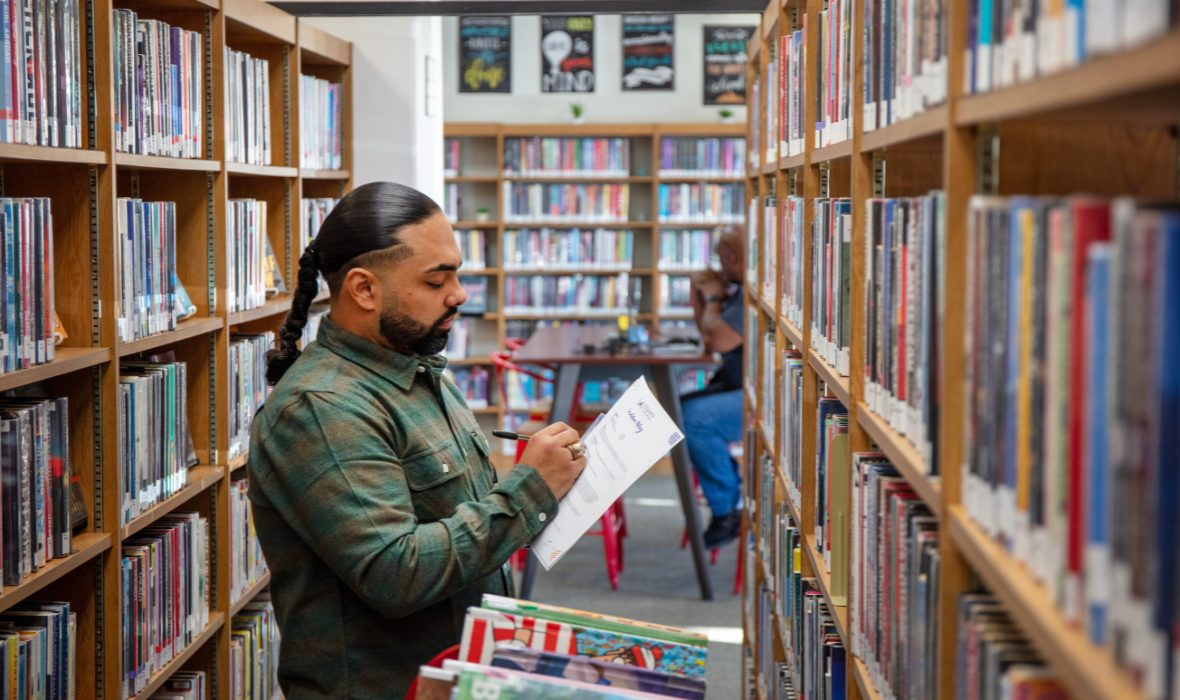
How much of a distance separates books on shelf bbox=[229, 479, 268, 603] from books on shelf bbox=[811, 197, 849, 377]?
1.79m

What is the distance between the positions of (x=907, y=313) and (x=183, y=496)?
200cm

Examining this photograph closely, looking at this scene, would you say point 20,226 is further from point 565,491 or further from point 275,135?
point 275,135

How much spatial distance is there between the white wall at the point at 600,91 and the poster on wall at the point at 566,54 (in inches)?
1.6

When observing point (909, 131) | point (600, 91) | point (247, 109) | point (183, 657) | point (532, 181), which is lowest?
point (183, 657)

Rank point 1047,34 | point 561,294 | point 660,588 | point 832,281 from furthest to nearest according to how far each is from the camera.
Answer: point 561,294 < point 660,588 < point 832,281 < point 1047,34

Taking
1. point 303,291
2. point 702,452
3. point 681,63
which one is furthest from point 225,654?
point 681,63

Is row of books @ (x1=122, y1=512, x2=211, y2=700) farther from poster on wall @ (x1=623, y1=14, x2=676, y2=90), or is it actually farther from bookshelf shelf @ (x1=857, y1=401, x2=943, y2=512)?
poster on wall @ (x1=623, y1=14, x2=676, y2=90)

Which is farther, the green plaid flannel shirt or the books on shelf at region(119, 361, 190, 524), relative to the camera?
the books on shelf at region(119, 361, 190, 524)

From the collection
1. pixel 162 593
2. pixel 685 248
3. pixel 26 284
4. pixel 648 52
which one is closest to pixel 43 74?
pixel 26 284

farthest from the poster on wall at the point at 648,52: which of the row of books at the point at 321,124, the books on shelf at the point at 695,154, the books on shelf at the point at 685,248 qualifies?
the row of books at the point at 321,124

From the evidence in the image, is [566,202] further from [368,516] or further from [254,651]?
[368,516]

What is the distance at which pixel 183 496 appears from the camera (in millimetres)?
2576

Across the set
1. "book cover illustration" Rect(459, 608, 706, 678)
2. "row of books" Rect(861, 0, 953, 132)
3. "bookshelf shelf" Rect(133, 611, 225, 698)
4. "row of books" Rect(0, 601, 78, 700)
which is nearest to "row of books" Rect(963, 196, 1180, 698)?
"row of books" Rect(861, 0, 953, 132)

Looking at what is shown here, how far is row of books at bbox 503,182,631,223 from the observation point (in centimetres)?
729
